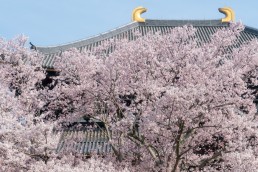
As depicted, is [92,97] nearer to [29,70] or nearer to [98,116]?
[98,116]

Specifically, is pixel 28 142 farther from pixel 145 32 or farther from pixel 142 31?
pixel 142 31

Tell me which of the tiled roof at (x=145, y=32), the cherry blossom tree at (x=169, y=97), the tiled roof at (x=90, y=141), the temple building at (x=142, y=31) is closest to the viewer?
the cherry blossom tree at (x=169, y=97)

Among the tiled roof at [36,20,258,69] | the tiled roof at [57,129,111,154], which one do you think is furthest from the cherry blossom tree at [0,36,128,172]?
the tiled roof at [36,20,258,69]

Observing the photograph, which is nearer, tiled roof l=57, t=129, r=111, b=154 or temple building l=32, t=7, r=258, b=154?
tiled roof l=57, t=129, r=111, b=154

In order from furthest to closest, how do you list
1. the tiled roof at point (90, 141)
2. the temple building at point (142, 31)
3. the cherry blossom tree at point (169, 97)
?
the temple building at point (142, 31) < the tiled roof at point (90, 141) < the cherry blossom tree at point (169, 97)

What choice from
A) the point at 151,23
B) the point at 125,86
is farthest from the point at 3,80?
the point at 151,23

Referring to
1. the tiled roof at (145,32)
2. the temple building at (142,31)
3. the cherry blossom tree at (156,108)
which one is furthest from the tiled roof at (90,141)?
the tiled roof at (145,32)

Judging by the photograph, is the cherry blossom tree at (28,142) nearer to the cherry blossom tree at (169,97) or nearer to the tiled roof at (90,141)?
the cherry blossom tree at (169,97)

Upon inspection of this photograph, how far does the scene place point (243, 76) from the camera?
12.0 m

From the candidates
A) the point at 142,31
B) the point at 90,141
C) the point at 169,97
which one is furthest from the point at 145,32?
the point at 169,97

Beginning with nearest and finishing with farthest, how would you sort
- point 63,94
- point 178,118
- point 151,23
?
point 178,118, point 63,94, point 151,23

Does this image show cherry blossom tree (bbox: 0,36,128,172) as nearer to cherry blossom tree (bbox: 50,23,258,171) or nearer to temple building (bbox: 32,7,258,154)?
cherry blossom tree (bbox: 50,23,258,171)

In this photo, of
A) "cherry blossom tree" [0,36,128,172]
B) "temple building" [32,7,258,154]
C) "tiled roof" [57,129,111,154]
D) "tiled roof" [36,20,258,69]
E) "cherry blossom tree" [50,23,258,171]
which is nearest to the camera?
"cherry blossom tree" [50,23,258,171]

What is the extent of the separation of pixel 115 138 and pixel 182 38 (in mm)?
3628
